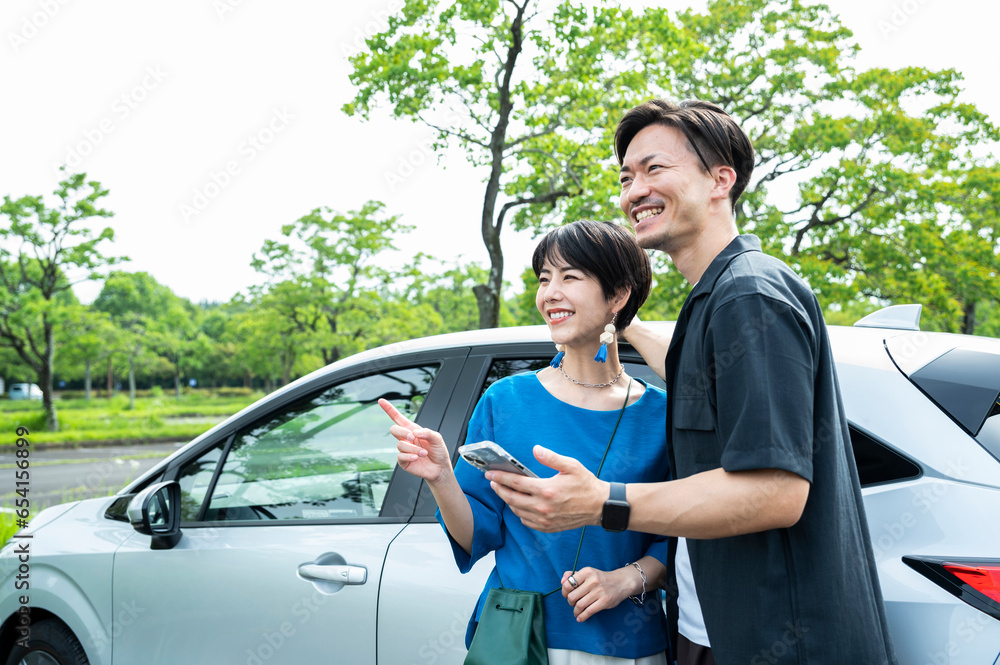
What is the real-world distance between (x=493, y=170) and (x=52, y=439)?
16.2 meters

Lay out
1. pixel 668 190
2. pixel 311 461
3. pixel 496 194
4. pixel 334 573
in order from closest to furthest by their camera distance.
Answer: pixel 668 190 → pixel 334 573 → pixel 311 461 → pixel 496 194

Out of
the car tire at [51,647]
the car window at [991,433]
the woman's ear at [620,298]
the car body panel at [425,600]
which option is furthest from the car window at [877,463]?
the car tire at [51,647]

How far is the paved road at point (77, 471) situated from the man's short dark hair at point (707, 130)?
941 centimetres

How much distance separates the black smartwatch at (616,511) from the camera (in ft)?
3.48

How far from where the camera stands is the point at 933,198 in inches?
519

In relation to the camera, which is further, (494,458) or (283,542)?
(283,542)

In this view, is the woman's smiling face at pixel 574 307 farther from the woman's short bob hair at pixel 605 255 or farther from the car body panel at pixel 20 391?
the car body panel at pixel 20 391

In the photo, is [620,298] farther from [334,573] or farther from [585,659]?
[334,573]

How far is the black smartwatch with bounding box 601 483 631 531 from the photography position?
1.06 meters

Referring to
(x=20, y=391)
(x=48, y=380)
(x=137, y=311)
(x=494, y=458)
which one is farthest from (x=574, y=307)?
(x=137, y=311)

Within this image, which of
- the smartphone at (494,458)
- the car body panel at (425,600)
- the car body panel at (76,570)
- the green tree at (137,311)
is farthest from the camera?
the green tree at (137,311)

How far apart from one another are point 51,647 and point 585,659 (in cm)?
236

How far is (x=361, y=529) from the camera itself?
212 cm

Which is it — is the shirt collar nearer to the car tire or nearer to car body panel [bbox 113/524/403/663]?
car body panel [bbox 113/524/403/663]
